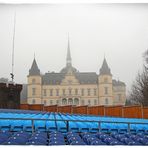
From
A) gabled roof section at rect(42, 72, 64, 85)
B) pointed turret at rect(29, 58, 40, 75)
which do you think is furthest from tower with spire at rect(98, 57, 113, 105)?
pointed turret at rect(29, 58, 40, 75)

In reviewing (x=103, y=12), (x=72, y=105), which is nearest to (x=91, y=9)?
(x=103, y=12)

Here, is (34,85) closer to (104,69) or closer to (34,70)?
(34,70)

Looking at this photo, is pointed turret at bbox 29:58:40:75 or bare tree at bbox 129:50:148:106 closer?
pointed turret at bbox 29:58:40:75

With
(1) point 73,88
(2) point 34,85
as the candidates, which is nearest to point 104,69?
(1) point 73,88

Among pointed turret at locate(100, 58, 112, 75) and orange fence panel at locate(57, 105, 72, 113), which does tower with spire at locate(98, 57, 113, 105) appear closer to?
pointed turret at locate(100, 58, 112, 75)

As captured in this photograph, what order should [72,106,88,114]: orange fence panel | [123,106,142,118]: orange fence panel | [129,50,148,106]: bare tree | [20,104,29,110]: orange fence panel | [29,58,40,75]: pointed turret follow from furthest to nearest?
[72,106,88,114]: orange fence panel < [123,106,142,118]: orange fence panel < [20,104,29,110]: orange fence panel < [129,50,148,106]: bare tree < [29,58,40,75]: pointed turret

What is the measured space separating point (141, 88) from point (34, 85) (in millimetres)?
4331

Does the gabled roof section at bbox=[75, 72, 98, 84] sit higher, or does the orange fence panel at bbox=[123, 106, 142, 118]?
the gabled roof section at bbox=[75, 72, 98, 84]

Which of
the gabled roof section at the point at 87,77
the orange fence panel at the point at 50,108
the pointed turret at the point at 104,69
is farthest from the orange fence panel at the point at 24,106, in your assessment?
the pointed turret at the point at 104,69

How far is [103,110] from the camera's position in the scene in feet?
39.9

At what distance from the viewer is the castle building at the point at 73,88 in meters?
10.4

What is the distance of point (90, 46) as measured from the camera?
33.8 feet

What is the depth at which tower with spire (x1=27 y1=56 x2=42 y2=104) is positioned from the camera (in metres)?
10.2

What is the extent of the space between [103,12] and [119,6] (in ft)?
1.62
